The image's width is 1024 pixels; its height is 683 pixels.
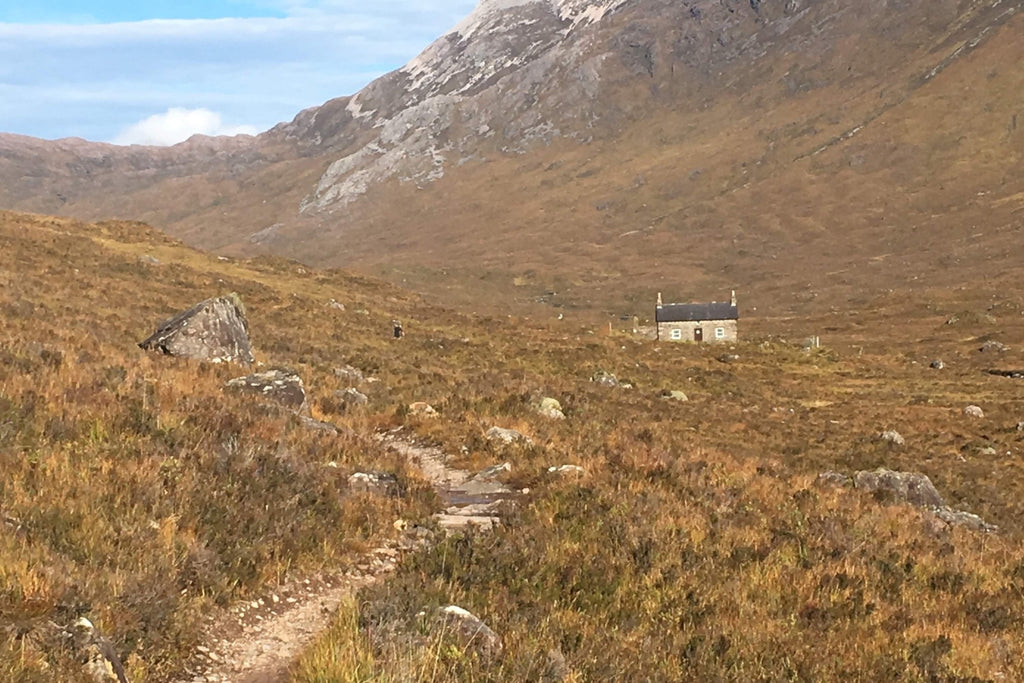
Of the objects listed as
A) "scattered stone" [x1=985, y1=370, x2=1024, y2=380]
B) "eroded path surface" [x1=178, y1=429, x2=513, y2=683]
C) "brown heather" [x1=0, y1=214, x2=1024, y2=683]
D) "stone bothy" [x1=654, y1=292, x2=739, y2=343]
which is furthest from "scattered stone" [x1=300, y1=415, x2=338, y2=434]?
"stone bothy" [x1=654, y1=292, x2=739, y2=343]

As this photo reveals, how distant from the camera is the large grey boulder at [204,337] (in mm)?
19188

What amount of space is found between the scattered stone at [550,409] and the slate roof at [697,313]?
5639cm

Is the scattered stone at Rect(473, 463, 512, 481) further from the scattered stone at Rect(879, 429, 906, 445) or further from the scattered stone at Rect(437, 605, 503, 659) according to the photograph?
the scattered stone at Rect(879, 429, 906, 445)

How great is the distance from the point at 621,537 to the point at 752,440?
2144cm

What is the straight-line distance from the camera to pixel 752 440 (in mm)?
28312

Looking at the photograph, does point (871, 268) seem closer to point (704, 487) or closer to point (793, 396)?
point (793, 396)

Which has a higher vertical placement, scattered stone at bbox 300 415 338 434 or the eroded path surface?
scattered stone at bbox 300 415 338 434

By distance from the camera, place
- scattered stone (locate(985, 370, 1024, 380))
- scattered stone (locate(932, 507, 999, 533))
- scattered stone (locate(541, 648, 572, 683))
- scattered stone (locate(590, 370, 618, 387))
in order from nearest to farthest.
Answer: scattered stone (locate(541, 648, 572, 683))
scattered stone (locate(932, 507, 999, 533))
scattered stone (locate(590, 370, 618, 387))
scattered stone (locate(985, 370, 1024, 380))

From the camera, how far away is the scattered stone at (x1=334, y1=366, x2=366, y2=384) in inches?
868

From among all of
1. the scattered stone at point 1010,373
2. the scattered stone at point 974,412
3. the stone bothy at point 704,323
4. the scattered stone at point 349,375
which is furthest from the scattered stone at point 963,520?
the stone bothy at point 704,323

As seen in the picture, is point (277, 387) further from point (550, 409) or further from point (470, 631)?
point (470, 631)

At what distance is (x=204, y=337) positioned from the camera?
1945 cm

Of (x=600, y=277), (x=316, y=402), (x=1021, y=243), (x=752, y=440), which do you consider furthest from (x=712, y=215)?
(x=316, y=402)

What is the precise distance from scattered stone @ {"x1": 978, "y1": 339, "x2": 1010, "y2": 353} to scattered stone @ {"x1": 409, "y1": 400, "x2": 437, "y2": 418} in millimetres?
55171
